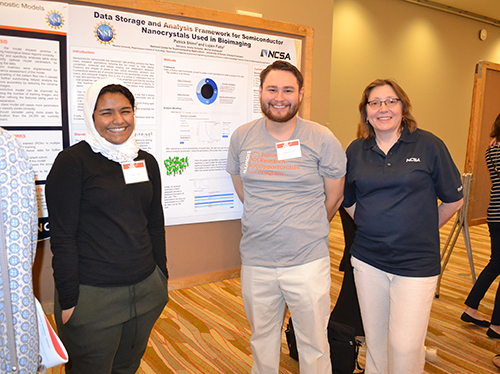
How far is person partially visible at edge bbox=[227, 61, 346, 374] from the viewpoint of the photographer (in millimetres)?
1760

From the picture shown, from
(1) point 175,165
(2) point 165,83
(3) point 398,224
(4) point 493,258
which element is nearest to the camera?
(3) point 398,224

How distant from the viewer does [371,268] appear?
1770 mm

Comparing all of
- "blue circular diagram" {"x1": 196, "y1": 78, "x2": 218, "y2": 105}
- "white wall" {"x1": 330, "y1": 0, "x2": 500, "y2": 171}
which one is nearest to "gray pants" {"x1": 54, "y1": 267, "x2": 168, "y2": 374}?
"blue circular diagram" {"x1": 196, "y1": 78, "x2": 218, "y2": 105}

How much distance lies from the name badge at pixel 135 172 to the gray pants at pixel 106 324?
415 mm

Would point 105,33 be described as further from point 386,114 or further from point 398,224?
point 398,224

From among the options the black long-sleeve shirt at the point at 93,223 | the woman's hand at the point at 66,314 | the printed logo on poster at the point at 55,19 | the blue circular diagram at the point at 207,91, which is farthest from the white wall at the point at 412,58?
the woman's hand at the point at 66,314

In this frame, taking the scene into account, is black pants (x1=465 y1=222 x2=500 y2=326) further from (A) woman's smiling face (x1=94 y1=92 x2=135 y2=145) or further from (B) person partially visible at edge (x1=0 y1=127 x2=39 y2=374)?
(B) person partially visible at edge (x1=0 y1=127 x2=39 y2=374)

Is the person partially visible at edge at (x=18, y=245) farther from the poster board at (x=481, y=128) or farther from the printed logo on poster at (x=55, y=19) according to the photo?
the poster board at (x=481, y=128)

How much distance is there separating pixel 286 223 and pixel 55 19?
2153 mm

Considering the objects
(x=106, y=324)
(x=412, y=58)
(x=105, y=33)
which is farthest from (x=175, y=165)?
(x=412, y=58)

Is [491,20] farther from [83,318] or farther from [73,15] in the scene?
[83,318]

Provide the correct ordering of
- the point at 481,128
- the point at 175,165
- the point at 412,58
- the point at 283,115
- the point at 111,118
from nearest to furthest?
the point at 111,118
the point at 283,115
the point at 175,165
the point at 481,128
the point at 412,58

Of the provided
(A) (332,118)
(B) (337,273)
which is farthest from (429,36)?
(B) (337,273)

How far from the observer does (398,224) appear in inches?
65.3
